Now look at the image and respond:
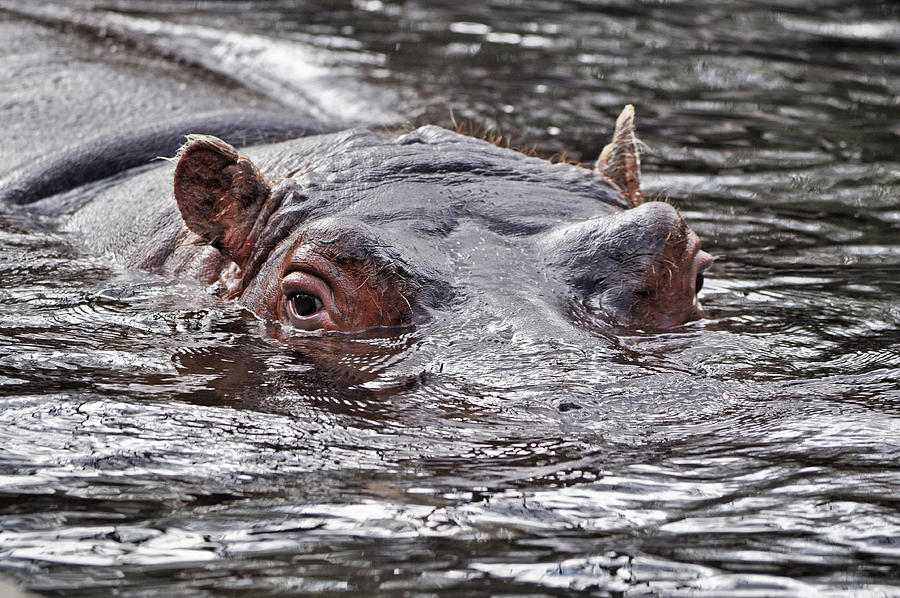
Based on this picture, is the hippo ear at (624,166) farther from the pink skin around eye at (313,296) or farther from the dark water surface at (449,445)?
the pink skin around eye at (313,296)

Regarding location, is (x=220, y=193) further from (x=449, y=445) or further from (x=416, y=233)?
(x=449, y=445)

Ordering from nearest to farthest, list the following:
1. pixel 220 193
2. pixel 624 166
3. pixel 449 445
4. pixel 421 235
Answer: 1. pixel 449 445
2. pixel 421 235
3. pixel 220 193
4. pixel 624 166

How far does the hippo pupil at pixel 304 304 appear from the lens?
460 centimetres

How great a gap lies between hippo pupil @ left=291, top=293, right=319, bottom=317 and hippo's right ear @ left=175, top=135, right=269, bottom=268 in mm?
521

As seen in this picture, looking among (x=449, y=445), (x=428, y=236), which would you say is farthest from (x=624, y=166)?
(x=449, y=445)

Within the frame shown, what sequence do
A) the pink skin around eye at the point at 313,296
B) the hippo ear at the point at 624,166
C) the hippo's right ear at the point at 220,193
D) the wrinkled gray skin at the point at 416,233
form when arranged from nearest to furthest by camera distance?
the wrinkled gray skin at the point at 416,233 → the pink skin around eye at the point at 313,296 → the hippo's right ear at the point at 220,193 → the hippo ear at the point at 624,166

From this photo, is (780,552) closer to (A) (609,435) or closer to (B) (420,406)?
(A) (609,435)

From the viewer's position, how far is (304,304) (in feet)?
15.2

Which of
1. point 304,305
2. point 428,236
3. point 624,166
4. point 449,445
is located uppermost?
point 624,166

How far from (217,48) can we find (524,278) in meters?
7.77

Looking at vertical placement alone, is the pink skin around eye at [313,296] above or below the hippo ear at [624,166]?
below

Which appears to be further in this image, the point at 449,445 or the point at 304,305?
the point at 304,305

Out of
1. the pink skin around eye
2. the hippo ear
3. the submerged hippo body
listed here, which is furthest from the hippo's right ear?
the hippo ear

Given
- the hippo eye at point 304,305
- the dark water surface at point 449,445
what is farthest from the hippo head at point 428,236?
the dark water surface at point 449,445
